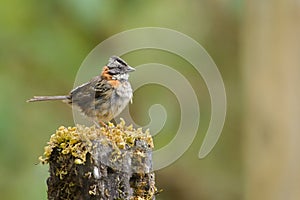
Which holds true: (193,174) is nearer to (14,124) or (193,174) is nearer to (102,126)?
(14,124)

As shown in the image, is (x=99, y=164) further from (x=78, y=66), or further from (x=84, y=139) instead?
(x=78, y=66)

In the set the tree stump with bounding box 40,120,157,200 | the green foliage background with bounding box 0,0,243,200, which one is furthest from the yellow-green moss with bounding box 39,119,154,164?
the green foliage background with bounding box 0,0,243,200

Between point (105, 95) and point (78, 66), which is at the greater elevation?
point (78, 66)

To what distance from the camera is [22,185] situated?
597 centimetres

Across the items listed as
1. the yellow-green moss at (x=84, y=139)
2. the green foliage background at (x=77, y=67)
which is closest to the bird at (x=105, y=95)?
the yellow-green moss at (x=84, y=139)

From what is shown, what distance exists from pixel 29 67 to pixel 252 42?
97.3 inches

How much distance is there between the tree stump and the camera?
2.27m

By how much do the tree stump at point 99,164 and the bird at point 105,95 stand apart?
1.41 feet

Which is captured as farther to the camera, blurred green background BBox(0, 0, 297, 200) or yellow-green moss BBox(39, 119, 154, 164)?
blurred green background BBox(0, 0, 297, 200)

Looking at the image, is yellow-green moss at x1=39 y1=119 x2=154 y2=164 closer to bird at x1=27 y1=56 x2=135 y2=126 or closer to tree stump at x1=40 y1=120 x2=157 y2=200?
tree stump at x1=40 y1=120 x2=157 y2=200

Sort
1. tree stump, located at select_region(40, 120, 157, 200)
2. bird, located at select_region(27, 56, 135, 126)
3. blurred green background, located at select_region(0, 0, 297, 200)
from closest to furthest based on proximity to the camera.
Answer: tree stump, located at select_region(40, 120, 157, 200) → bird, located at select_region(27, 56, 135, 126) → blurred green background, located at select_region(0, 0, 297, 200)

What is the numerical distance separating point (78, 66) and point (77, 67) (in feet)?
0.04

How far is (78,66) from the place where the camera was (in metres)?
6.14

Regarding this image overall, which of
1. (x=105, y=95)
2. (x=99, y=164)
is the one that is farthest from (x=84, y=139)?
(x=105, y=95)
